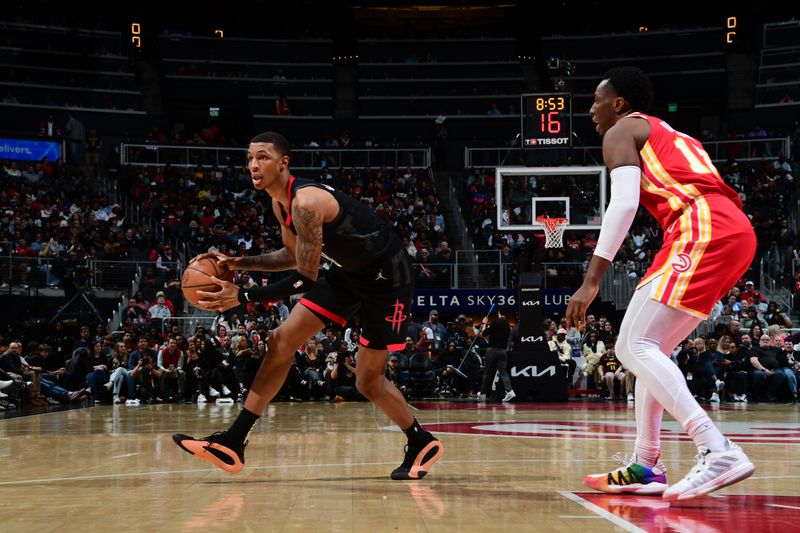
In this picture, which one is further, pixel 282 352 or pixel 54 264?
pixel 54 264

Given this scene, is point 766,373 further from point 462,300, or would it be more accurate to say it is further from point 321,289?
point 321,289

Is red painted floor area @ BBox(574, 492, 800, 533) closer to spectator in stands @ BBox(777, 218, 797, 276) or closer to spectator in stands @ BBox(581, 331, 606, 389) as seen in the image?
spectator in stands @ BBox(581, 331, 606, 389)

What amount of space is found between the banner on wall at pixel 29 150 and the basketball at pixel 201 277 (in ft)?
88.4

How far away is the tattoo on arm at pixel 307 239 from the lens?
5156 millimetres

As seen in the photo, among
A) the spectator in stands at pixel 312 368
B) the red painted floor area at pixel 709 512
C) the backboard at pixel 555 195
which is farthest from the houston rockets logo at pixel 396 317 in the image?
the backboard at pixel 555 195

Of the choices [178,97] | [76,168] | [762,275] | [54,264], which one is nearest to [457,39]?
[178,97]

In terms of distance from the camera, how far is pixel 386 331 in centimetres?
575

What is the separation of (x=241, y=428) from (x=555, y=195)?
47.4ft

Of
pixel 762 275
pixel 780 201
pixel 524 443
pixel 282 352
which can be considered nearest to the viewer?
pixel 282 352

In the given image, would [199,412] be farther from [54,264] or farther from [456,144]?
[456,144]

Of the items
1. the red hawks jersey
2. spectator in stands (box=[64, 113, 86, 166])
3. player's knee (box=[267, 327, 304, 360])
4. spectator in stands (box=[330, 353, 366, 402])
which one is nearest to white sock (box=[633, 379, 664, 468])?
the red hawks jersey

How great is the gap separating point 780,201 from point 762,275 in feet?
16.7

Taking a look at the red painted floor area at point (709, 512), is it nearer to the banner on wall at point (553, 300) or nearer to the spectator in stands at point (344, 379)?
the spectator in stands at point (344, 379)

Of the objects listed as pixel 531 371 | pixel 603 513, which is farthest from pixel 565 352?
pixel 603 513
